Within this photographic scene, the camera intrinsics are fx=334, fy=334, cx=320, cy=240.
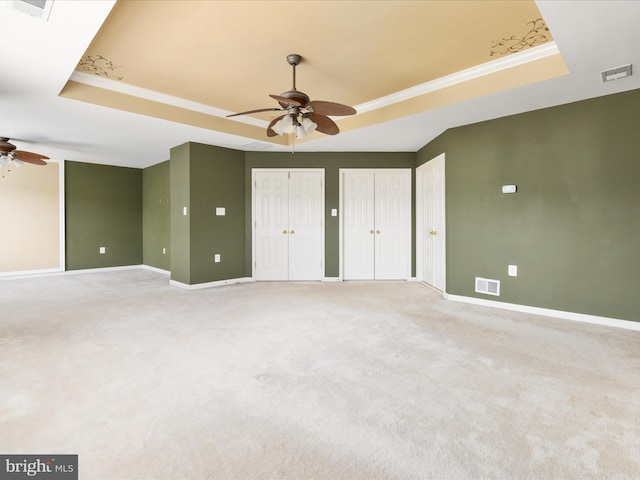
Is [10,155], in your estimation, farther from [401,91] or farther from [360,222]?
[401,91]

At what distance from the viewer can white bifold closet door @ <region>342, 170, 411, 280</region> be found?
6.27m

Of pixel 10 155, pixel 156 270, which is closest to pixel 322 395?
pixel 10 155

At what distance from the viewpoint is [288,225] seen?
20.8 feet

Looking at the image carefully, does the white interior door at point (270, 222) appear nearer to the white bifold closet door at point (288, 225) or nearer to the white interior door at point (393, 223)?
the white bifold closet door at point (288, 225)

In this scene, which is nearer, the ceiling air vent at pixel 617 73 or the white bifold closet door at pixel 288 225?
the ceiling air vent at pixel 617 73

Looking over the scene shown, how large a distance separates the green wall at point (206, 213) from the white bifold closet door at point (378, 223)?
202 centimetres

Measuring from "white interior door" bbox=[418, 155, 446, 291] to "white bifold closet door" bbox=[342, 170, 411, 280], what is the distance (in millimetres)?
320

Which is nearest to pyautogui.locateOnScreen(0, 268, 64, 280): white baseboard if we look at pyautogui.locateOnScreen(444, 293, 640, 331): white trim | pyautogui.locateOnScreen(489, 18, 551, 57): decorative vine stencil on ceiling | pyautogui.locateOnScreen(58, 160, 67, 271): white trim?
pyautogui.locateOnScreen(58, 160, 67, 271): white trim

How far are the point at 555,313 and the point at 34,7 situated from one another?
553 centimetres

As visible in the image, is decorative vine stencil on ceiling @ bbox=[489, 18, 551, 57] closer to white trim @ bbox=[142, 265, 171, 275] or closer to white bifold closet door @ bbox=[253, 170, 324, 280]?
white bifold closet door @ bbox=[253, 170, 324, 280]

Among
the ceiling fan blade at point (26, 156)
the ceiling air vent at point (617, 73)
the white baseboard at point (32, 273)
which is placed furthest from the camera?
the white baseboard at point (32, 273)

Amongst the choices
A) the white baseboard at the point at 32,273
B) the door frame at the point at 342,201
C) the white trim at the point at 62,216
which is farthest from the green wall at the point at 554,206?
the white baseboard at the point at 32,273

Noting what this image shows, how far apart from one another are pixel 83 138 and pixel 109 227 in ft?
9.79

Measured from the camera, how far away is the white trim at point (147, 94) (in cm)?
364
